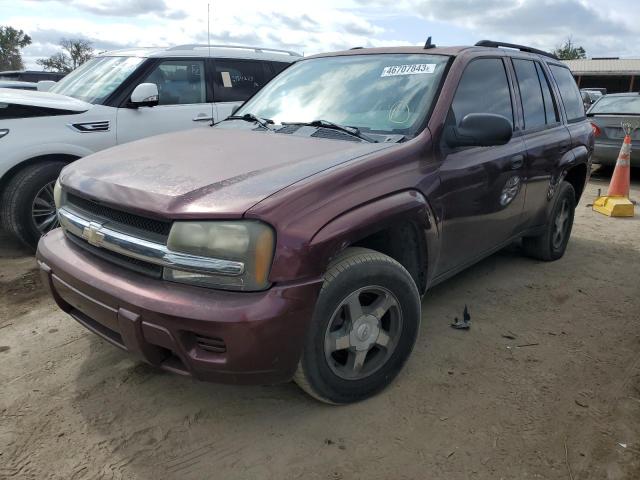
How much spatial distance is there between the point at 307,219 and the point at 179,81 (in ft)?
13.3

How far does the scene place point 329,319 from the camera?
91.0 inches

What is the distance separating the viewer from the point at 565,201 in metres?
4.74

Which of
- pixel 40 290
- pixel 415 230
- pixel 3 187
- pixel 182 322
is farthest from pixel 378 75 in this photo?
pixel 3 187

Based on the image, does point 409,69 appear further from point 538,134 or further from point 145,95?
point 145,95

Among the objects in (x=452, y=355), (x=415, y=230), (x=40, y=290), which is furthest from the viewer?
(x=40, y=290)

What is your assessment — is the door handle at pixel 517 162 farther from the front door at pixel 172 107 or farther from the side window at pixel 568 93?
the front door at pixel 172 107

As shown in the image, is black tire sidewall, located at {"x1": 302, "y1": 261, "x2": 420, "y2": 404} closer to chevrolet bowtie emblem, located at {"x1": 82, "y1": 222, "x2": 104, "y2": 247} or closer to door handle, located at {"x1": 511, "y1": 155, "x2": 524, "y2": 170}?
chevrolet bowtie emblem, located at {"x1": 82, "y1": 222, "x2": 104, "y2": 247}

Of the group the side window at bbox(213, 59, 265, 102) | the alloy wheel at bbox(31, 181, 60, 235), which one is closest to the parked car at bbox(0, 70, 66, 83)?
the side window at bbox(213, 59, 265, 102)

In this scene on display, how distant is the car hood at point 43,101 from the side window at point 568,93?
4.22 metres

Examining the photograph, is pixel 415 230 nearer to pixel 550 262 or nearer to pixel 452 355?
pixel 452 355

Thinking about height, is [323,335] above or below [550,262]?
above

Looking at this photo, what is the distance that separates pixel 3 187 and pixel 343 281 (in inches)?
142

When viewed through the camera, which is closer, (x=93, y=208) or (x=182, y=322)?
(x=182, y=322)

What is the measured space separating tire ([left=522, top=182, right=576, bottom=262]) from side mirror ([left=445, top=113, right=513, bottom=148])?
1891 mm
